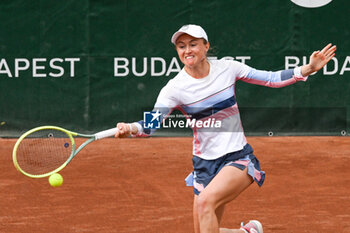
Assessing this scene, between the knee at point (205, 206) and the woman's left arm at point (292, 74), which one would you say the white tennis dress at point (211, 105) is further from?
the knee at point (205, 206)

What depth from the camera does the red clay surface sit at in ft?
17.1

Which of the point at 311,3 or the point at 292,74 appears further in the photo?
the point at 311,3

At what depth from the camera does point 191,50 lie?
3.87 m

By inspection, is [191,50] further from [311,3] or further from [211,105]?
[311,3]

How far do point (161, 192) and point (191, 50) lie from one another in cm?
273

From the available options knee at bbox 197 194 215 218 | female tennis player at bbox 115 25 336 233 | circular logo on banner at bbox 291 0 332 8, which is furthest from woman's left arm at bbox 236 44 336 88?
circular logo on banner at bbox 291 0 332 8

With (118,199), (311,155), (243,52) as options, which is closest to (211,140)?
(118,199)

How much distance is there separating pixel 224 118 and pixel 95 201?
2.48 m

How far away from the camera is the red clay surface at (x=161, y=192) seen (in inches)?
206

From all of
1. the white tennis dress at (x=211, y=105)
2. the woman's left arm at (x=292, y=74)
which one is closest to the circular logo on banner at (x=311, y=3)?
the woman's left arm at (x=292, y=74)

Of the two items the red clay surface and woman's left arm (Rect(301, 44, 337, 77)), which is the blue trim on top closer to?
woman's left arm (Rect(301, 44, 337, 77))

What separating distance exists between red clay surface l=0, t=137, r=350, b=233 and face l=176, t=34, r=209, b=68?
168 cm

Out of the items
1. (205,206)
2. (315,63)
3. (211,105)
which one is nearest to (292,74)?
(315,63)

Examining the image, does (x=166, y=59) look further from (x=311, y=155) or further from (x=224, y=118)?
(x=224, y=118)
